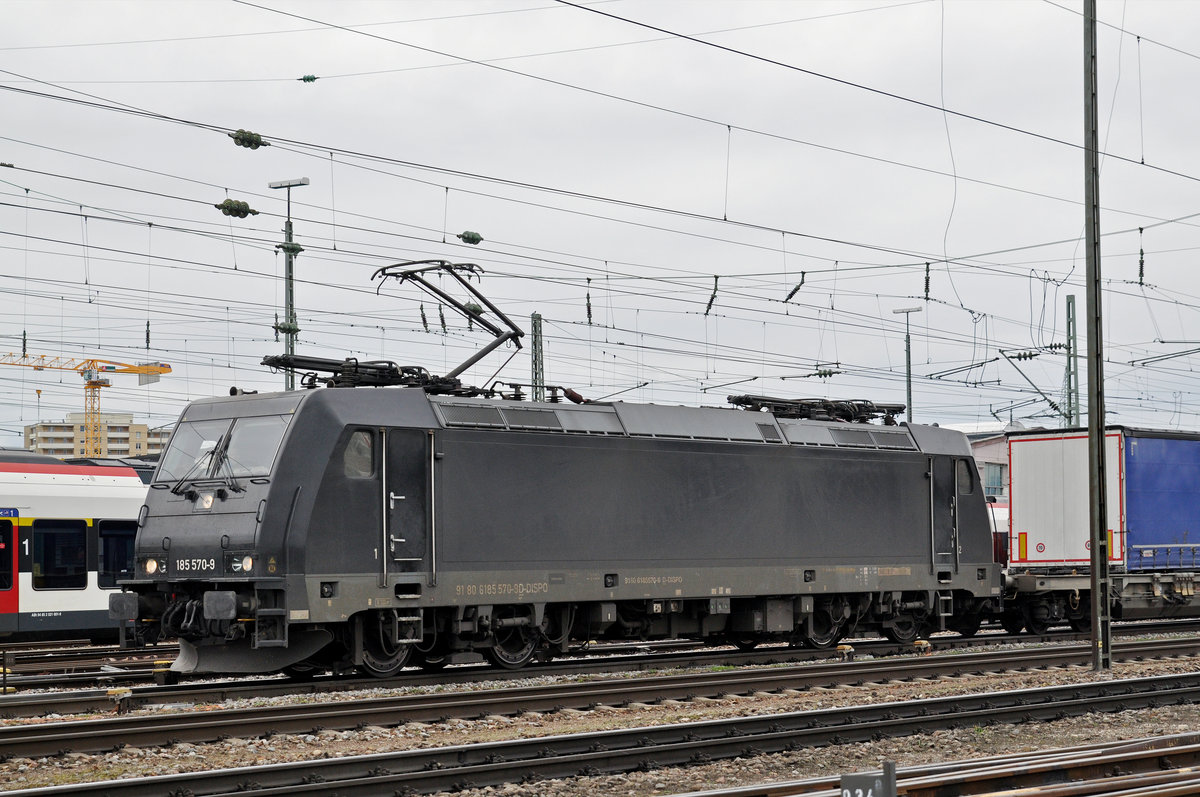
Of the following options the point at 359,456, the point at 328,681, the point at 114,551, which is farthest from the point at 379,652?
the point at 114,551

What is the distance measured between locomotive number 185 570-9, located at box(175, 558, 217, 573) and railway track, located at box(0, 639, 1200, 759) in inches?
65.3

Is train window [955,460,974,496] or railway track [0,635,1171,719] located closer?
railway track [0,635,1171,719]

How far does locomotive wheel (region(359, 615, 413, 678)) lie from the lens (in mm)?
17219

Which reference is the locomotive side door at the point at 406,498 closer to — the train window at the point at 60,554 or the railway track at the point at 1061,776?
the railway track at the point at 1061,776

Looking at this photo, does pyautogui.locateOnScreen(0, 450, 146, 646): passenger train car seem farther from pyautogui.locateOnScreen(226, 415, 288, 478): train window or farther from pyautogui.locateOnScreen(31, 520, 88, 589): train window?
pyautogui.locateOnScreen(226, 415, 288, 478): train window

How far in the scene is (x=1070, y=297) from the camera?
4241cm

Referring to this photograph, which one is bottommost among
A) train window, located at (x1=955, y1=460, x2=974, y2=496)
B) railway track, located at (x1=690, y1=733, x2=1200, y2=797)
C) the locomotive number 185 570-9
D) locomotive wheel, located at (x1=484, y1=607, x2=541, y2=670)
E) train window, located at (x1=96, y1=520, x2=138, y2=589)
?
locomotive wheel, located at (x1=484, y1=607, x2=541, y2=670)

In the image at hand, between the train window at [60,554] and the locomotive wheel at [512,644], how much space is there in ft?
31.9

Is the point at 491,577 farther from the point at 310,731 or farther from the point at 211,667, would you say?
the point at 310,731

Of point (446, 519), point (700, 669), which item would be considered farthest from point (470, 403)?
point (700, 669)

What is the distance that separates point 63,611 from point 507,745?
15.7m

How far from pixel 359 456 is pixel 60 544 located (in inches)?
400

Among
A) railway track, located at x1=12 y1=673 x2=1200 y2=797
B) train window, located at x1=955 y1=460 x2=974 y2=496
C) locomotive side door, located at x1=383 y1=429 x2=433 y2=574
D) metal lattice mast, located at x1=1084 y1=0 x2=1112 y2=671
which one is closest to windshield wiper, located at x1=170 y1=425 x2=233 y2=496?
locomotive side door, located at x1=383 y1=429 x2=433 y2=574

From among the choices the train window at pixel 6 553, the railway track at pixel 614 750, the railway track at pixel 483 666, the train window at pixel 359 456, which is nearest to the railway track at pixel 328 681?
the railway track at pixel 483 666
